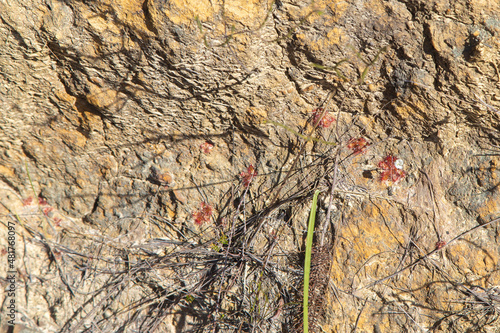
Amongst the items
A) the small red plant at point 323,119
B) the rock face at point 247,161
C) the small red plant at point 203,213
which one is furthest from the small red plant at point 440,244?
the small red plant at point 203,213

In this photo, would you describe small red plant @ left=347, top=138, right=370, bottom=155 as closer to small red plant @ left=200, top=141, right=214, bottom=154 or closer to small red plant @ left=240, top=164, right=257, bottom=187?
small red plant @ left=240, top=164, right=257, bottom=187

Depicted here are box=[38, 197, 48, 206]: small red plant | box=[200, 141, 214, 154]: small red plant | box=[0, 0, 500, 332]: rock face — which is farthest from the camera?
box=[38, 197, 48, 206]: small red plant

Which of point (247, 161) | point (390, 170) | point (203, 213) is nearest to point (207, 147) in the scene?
point (247, 161)

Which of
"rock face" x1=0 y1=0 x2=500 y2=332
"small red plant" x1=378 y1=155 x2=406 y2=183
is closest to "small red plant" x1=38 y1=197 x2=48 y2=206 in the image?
"rock face" x1=0 y1=0 x2=500 y2=332

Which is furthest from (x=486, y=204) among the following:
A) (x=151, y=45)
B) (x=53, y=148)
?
(x=53, y=148)

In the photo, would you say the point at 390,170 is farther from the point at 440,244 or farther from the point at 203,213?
the point at 203,213

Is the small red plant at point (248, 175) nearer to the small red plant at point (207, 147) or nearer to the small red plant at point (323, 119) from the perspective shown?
the small red plant at point (207, 147)
